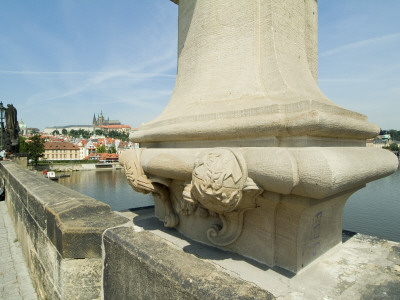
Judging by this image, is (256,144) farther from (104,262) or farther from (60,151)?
(60,151)

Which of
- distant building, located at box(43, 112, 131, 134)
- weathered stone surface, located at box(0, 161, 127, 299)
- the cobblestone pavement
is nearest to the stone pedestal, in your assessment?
weathered stone surface, located at box(0, 161, 127, 299)

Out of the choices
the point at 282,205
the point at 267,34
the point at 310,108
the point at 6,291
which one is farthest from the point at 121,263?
the point at 6,291

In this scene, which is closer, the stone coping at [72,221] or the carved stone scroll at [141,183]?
the stone coping at [72,221]

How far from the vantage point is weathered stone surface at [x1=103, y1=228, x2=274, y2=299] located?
1107 mm

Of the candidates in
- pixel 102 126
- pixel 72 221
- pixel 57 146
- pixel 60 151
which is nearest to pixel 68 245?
pixel 72 221

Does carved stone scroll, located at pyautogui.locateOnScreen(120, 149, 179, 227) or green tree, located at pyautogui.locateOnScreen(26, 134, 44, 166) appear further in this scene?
green tree, located at pyautogui.locateOnScreen(26, 134, 44, 166)

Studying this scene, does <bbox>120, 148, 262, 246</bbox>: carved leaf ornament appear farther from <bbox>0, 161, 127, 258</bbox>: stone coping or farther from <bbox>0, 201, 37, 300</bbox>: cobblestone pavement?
<bbox>0, 201, 37, 300</bbox>: cobblestone pavement

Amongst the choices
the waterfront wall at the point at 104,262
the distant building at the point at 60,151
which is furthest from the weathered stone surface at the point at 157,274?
the distant building at the point at 60,151

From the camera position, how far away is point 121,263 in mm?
1675

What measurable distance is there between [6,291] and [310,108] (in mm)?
3542

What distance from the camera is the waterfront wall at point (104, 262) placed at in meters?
1.18

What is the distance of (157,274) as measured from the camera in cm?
132

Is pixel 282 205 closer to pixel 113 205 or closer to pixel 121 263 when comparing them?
pixel 121 263

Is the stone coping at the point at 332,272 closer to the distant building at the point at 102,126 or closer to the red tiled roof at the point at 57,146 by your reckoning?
the red tiled roof at the point at 57,146
